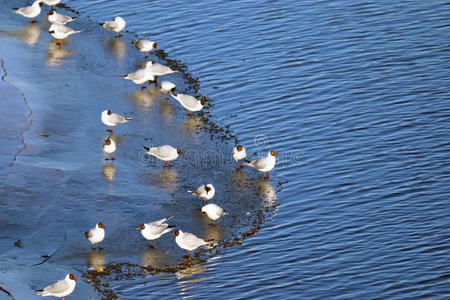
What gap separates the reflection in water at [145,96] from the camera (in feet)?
80.2

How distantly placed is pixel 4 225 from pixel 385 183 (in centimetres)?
953

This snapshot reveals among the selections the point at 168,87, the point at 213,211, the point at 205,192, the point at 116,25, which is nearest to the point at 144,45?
the point at 116,25

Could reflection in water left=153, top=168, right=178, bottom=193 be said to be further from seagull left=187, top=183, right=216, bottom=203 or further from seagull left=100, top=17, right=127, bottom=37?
seagull left=100, top=17, right=127, bottom=37

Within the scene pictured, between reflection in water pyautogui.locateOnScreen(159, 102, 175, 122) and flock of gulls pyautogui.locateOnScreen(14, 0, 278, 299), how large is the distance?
360 millimetres

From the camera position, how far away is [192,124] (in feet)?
76.4

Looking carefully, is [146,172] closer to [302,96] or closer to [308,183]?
[308,183]

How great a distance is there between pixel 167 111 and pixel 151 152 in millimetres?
3771

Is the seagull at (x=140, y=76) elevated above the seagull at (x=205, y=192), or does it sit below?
above

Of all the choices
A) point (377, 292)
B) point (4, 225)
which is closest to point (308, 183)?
point (377, 292)

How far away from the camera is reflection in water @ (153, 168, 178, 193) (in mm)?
19703

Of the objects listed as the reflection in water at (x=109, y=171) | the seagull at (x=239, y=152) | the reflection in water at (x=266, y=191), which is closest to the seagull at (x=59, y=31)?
the reflection in water at (x=109, y=171)

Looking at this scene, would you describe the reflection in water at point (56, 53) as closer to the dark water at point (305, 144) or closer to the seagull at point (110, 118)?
the dark water at point (305, 144)

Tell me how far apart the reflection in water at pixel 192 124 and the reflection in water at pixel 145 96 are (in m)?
1.59

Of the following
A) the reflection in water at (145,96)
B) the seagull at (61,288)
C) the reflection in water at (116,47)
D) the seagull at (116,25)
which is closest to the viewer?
the seagull at (61,288)
